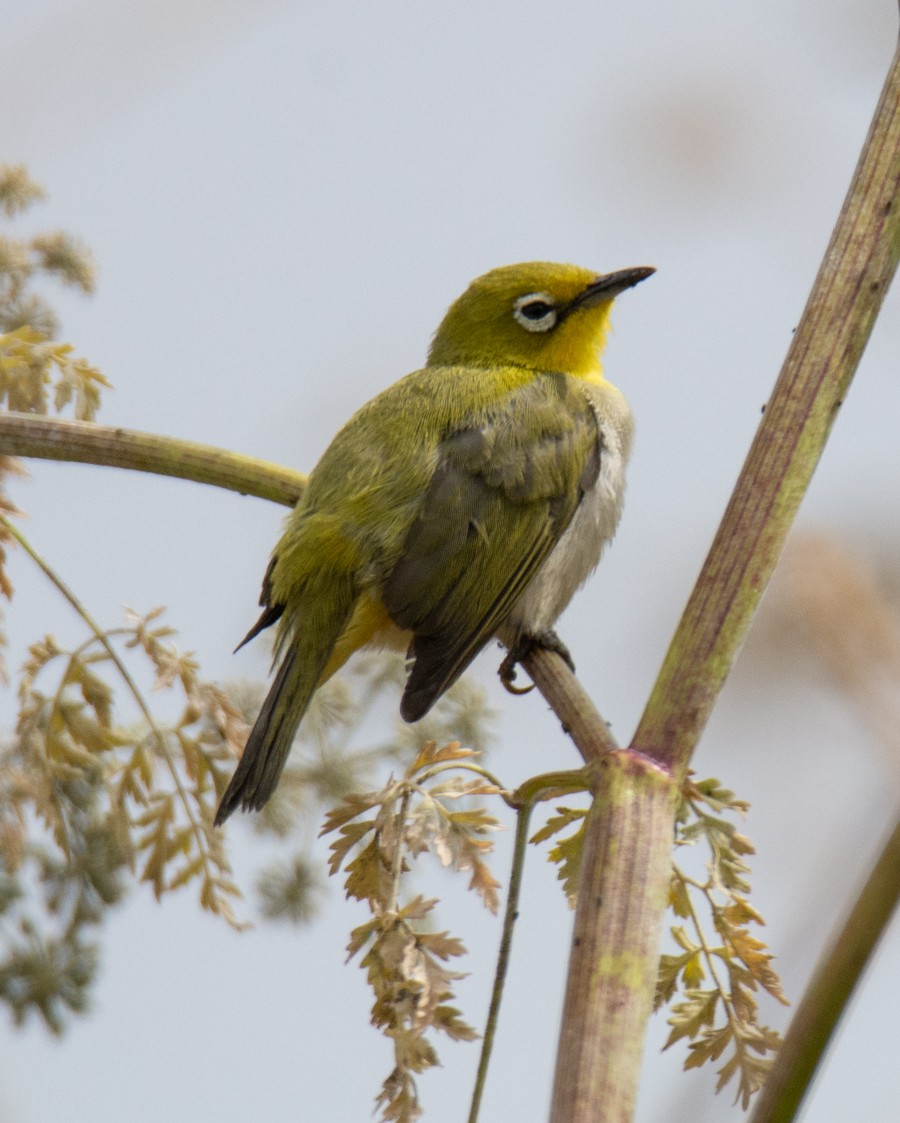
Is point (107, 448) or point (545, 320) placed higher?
point (545, 320)

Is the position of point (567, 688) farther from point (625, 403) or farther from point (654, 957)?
point (625, 403)

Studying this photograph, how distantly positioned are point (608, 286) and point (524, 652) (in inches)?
52.9

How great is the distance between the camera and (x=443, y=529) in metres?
3.55

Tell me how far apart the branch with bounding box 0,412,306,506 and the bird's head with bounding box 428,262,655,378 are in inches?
75.6

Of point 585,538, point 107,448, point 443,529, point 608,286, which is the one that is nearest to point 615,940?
point 107,448

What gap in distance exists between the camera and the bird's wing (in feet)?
11.3

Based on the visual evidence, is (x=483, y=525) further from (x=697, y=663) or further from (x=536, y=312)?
(x=697, y=663)

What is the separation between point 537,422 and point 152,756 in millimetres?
1600

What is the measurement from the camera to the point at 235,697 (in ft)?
11.0

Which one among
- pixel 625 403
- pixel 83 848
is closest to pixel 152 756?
pixel 83 848

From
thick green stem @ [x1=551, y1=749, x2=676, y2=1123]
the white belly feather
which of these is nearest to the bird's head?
the white belly feather

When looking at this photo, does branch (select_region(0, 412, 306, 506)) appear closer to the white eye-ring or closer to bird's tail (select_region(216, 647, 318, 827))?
bird's tail (select_region(216, 647, 318, 827))

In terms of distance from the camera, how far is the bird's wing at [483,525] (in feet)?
11.3

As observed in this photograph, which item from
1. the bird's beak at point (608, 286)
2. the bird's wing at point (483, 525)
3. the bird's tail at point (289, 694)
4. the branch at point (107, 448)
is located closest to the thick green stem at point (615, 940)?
the branch at point (107, 448)
